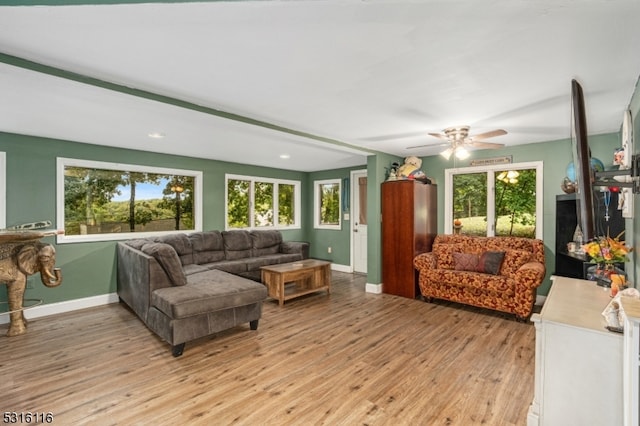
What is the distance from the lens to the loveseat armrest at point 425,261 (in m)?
4.36

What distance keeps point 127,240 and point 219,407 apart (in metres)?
3.43

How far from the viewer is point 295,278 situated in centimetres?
444

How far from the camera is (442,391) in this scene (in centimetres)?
226

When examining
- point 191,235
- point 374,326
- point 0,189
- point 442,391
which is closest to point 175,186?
point 191,235

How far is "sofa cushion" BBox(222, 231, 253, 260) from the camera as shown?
17.3ft

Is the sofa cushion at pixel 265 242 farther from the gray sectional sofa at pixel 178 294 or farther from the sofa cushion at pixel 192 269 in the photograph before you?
the sofa cushion at pixel 192 269

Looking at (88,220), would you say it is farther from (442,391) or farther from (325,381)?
(442,391)

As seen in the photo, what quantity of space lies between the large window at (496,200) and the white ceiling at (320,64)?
107 cm

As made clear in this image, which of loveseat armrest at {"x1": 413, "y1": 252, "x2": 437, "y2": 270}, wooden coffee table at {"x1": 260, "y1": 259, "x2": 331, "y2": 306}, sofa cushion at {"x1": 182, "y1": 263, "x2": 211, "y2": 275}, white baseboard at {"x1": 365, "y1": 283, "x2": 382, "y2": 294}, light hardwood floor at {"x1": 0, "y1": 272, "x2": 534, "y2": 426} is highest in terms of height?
loveseat armrest at {"x1": 413, "y1": 252, "x2": 437, "y2": 270}

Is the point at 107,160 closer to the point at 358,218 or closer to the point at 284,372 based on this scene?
the point at 284,372

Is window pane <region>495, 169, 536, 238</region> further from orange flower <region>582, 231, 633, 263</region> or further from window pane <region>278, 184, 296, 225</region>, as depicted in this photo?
window pane <region>278, 184, 296, 225</region>

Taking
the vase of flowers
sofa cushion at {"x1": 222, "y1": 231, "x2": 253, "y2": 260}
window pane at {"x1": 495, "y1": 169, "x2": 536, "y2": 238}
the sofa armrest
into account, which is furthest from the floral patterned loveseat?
the sofa armrest

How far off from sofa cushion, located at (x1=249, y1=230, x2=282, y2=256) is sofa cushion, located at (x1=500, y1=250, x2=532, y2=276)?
12.5 feet

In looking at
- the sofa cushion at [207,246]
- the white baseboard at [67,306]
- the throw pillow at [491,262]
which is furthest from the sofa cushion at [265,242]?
the throw pillow at [491,262]
